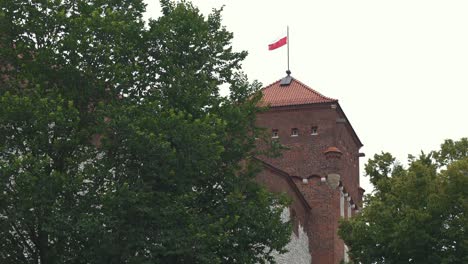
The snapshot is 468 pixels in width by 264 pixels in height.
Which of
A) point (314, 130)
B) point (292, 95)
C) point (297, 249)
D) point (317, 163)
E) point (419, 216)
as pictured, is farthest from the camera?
point (292, 95)

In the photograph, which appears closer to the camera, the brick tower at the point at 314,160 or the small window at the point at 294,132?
the brick tower at the point at 314,160

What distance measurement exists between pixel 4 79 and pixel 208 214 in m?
6.18

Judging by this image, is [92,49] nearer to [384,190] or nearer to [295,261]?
[384,190]

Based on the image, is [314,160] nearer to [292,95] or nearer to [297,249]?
[292,95]

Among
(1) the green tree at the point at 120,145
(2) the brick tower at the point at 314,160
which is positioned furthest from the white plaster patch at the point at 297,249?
(1) the green tree at the point at 120,145

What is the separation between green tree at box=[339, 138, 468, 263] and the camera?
29422 mm

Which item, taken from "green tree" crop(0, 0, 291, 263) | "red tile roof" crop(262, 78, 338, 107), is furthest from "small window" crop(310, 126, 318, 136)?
"green tree" crop(0, 0, 291, 263)

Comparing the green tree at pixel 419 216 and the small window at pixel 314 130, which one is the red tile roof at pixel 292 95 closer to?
the small window at pixel 314 130

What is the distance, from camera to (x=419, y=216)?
96.3 feet

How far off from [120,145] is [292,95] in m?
31.3

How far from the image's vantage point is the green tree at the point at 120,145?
21438mm

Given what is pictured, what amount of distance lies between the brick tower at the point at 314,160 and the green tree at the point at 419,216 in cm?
1510

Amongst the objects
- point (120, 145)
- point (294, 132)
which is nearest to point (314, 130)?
point (294, 132)

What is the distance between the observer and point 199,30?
2483 centimetres
